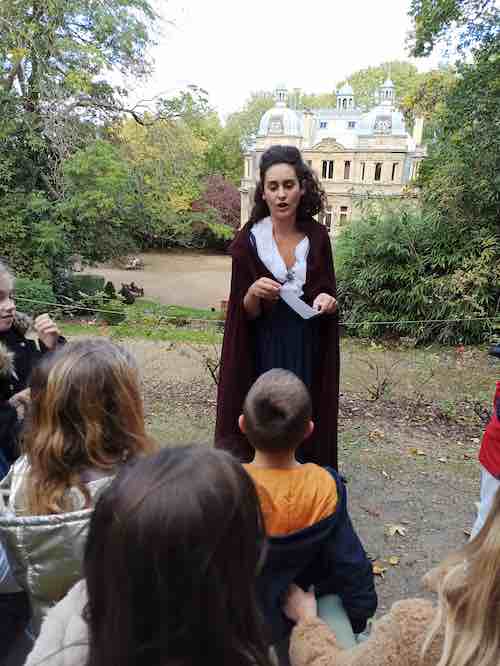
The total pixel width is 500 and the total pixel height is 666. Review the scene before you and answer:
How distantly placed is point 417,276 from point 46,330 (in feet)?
29.8

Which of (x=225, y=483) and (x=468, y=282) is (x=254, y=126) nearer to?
(x=468, y=282)

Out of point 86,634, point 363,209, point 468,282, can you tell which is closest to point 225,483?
point 86,634

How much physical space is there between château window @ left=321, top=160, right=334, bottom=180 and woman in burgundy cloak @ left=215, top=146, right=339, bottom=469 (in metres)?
36.3

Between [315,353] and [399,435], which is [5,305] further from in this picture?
[399,435]

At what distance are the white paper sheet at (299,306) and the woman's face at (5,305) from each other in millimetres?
1362

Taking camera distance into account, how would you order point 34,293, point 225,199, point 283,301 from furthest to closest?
1. point 225,199
2. point 34,293
3. point 283,301

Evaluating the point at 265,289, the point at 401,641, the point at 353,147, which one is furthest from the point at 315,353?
the point at 353,147

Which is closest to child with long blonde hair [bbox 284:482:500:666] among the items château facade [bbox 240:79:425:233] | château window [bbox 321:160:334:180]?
château facade [bbox 240:79:425:233]

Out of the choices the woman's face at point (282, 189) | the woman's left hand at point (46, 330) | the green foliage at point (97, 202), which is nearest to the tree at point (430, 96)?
the green foliage at point (97, 202)

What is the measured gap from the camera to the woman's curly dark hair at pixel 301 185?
251 cm

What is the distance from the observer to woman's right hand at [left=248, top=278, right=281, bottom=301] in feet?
7.80

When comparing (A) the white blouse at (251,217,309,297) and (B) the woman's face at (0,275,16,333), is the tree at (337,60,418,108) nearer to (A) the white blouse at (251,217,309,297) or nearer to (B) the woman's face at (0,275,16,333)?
(A) the white blouse at (251,217,309,297)

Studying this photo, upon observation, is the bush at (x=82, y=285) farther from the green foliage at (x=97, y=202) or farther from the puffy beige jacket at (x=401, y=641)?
the puffy beige jacket at (x=401, y=641)

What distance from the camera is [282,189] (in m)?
2.50
